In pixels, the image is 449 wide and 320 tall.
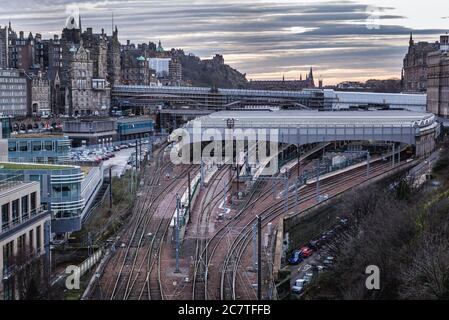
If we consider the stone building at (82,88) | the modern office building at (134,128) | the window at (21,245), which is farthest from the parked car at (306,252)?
the stone building at (82,88)

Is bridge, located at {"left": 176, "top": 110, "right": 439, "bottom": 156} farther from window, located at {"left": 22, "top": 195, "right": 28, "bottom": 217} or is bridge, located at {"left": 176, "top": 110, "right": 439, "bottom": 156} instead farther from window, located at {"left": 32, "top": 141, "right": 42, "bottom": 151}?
window, located at {"left": 22, "top": 195, "right": 28, "bottom": 217}

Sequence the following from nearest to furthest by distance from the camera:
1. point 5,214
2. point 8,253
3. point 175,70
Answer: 1. point 8,253
2. point 5,214
3. point 175,70

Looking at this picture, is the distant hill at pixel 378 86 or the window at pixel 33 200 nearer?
the window at pixel 33 200

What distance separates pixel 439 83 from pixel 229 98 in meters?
10.7

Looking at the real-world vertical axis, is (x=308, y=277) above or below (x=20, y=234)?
below

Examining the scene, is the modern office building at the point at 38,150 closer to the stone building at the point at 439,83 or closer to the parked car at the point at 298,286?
the parked car at the point at 298,286

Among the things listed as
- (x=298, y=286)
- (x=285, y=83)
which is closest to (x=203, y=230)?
(x=298, y=286)

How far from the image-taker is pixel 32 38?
116 feet

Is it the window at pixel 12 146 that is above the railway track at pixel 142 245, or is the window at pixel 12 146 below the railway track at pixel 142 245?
above

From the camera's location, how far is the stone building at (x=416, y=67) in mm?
36375

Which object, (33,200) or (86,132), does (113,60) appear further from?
(33,200)

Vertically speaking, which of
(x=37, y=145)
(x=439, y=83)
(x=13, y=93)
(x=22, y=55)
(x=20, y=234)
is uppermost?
(x=22, y=55)

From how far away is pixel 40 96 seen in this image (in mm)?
28031

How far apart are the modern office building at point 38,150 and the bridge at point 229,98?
18.7 m
